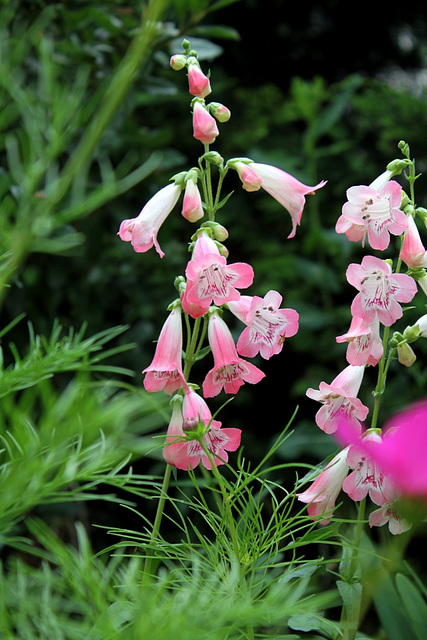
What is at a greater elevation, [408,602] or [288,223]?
[408,602]

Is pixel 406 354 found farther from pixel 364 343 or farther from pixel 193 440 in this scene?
pixel 193 440

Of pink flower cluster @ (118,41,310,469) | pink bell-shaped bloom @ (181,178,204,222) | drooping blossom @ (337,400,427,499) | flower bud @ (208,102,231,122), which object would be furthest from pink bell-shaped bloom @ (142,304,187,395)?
drooping blossom @ (337,400,427,499)

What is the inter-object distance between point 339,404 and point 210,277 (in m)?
0.19

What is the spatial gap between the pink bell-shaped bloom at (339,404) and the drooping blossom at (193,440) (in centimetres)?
8

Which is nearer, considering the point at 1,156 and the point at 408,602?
the point at 408,602

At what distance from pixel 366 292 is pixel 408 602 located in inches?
12.9

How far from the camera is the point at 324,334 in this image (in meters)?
1.68

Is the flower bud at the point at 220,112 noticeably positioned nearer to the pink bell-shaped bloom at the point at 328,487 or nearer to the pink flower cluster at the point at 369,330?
the pink flower cluster at the point at 369,330

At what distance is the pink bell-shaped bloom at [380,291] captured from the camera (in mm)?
652

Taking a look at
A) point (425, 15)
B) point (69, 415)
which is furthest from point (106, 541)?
point (425, 15)

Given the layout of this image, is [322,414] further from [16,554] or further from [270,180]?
[16,554]

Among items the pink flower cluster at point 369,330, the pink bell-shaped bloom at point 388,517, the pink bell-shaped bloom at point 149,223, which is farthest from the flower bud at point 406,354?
the pink bell-shaped bloom at point 149,223

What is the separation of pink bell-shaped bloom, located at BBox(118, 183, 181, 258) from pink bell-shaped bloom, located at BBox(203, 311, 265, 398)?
0.10 metres

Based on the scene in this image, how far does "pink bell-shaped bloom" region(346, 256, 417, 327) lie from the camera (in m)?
0.65
